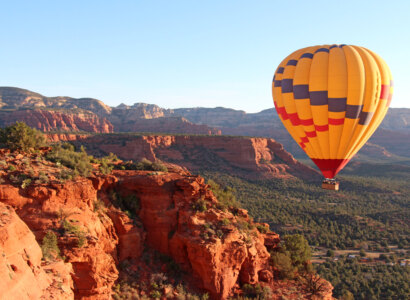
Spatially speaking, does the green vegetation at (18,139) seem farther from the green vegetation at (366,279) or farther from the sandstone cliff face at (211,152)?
the sandstone cliff face at (211,152)

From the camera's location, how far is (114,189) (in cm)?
1664

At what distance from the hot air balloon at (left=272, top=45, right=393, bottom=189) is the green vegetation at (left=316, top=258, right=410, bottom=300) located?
379 inches

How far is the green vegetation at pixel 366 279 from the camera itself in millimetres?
25375

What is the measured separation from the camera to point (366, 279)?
2822 centimetres

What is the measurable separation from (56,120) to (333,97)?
3872 inches

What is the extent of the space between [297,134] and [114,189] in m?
14.3

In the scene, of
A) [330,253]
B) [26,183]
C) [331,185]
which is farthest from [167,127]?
[26,183]

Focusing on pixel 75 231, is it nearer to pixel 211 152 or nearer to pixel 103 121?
pixel 211 152

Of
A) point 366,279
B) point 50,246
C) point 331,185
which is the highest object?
point 331,185

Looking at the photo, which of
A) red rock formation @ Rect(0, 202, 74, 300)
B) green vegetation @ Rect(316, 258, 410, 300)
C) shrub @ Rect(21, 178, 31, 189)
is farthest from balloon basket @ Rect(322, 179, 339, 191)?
shrub @ Rect(21, 178, 31, 189)

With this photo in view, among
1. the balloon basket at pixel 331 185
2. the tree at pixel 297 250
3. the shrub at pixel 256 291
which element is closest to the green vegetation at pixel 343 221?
the tree at pixel 297 250

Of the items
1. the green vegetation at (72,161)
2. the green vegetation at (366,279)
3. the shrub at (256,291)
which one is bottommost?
the green vegetation at (366,279)

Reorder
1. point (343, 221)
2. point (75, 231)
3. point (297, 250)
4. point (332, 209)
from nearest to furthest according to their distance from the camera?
1. point (75, 231)
2. point (297, 250)
3. point (343, 221)
4. point (332, 209)

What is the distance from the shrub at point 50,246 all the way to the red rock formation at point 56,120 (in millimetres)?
93366
